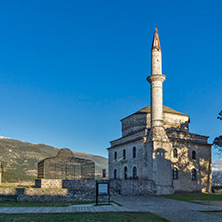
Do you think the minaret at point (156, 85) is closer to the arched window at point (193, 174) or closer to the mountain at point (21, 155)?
the arched window at point (193, 174)

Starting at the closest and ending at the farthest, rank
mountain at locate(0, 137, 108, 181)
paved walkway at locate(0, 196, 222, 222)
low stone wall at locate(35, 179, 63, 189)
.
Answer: paved walkway at locate(0, 196, 222, 222) → low stone wall at locate(35, 179, 63, 189) → mountain at locate(0, 137, 108, 181)

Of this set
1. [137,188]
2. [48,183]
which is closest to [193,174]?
[137,188]

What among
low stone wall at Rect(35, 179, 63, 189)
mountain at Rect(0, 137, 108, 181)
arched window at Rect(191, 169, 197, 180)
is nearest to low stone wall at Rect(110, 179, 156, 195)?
low stone wall at Rect(35, 179, 63, 189)

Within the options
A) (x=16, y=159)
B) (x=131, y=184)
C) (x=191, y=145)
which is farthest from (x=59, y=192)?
Result: (x=16, y=159)

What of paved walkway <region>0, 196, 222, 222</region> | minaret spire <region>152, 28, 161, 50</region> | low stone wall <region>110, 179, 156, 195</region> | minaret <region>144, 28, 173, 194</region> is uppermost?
minaret spire <region>152, 28, 161, 50</region>

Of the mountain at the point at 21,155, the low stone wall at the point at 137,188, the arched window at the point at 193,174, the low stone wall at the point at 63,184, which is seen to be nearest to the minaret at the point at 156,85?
the low stone wall at the point at 137,188

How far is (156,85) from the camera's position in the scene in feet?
96.4

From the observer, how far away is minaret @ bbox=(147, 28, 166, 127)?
28.5 metres

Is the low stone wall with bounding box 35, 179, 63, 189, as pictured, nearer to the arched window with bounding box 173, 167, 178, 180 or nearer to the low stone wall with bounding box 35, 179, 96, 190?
the low stone wall with bounding box 35, 179, 96, 190

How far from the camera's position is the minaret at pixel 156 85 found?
28547 mm

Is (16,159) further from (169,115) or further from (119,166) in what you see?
(169,115)

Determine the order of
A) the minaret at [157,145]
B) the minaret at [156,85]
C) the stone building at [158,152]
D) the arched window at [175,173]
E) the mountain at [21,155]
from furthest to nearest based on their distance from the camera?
the mountain at [21,155] < the arched window at [175,173] < the minaret at [156,85] < the stone building at [158,152] < the minaret at [157,145]

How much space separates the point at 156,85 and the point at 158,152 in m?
7.23

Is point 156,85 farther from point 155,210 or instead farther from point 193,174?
point 155,210
